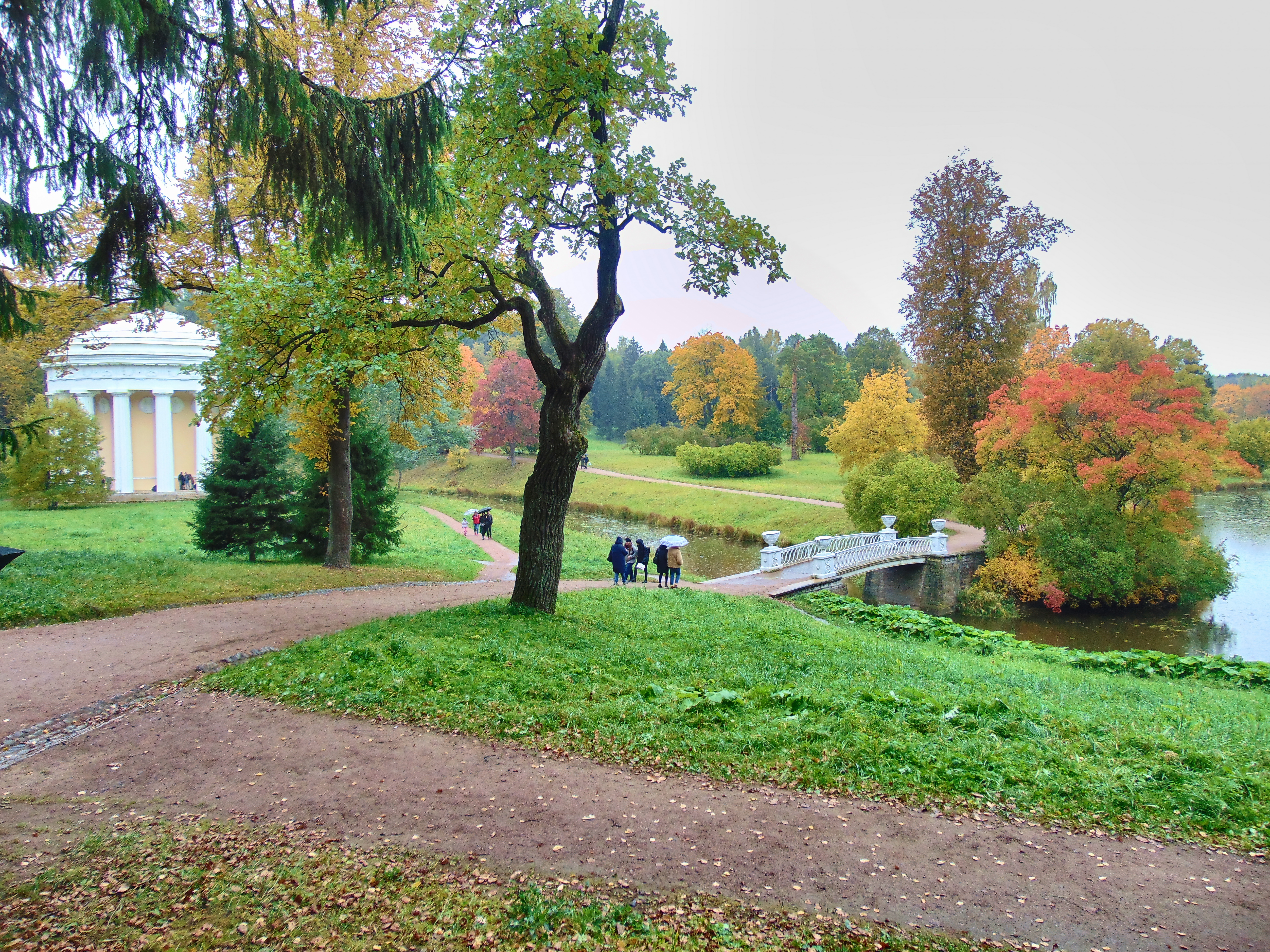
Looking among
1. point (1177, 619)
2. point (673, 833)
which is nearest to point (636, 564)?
point (673, 833)

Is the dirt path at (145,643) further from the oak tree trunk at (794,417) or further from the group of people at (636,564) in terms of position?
the oak tree trunk at (794,417)

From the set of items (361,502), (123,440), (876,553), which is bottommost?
(876,553)

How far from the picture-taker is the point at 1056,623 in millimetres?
20406

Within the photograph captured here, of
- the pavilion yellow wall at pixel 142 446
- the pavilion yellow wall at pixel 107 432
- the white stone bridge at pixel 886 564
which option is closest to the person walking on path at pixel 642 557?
the white stone bridge at pixel 886 564

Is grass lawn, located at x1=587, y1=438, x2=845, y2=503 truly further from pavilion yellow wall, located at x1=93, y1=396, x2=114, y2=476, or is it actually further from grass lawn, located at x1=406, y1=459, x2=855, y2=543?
pavilion yellow wall, located at x1=93, y1=396, x2=114, y2=476

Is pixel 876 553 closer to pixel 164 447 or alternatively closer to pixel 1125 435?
pixel 1125 435

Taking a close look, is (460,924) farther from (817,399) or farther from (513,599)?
(817,399)

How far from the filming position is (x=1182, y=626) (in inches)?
770

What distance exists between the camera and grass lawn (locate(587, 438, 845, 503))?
42.9m

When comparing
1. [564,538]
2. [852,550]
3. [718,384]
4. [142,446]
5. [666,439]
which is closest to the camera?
[564,538]

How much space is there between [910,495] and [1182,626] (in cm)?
914

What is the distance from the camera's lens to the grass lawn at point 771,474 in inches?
1688

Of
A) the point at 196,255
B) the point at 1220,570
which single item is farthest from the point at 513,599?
the point at 1220,570

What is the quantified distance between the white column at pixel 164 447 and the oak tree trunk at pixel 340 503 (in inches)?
871
